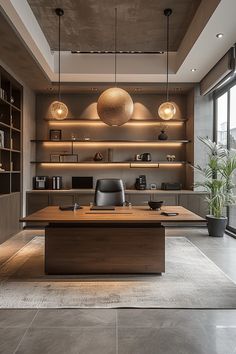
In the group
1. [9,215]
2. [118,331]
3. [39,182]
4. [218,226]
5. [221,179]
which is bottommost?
[118,331]

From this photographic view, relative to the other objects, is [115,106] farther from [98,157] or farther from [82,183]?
[82,183]

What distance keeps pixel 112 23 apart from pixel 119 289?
371 centimetres

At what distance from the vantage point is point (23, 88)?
5.70 meters

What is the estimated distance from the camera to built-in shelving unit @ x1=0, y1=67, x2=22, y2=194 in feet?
16.6

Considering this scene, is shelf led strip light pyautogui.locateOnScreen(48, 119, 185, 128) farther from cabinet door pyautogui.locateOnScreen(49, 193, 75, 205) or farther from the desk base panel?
the desk base panel

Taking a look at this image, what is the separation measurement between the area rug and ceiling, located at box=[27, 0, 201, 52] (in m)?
3.42

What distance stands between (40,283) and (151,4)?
374 cm

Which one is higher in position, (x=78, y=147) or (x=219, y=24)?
(x=219, y=24)

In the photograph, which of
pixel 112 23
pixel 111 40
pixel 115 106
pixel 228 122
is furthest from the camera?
pixel 228 122

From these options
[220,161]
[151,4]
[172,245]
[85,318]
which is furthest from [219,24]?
[85,318]

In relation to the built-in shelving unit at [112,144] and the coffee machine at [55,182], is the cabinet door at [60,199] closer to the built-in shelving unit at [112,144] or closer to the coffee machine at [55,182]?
the coffee machine at [55,182]

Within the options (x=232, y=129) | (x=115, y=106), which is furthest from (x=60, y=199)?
(x=232, y=129)

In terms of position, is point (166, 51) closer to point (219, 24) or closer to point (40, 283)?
point (219, 24)

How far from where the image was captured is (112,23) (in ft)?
14.2
